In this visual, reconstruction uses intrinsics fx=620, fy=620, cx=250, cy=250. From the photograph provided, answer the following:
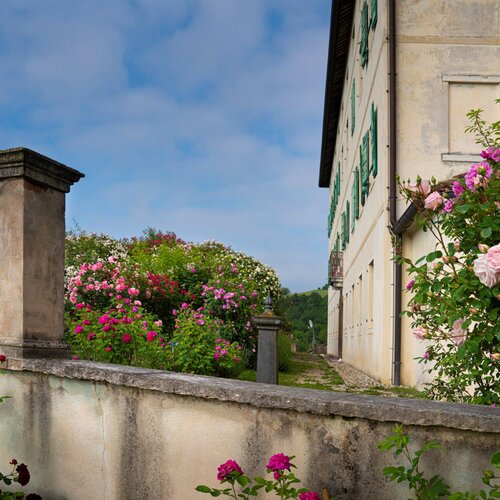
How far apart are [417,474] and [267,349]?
567 cm

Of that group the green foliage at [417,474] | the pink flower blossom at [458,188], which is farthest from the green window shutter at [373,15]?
the green foliage at [417,474]

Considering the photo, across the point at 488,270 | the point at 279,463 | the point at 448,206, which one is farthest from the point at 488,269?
the point at 279,463

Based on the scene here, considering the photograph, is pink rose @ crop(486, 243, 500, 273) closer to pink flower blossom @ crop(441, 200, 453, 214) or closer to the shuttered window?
pink flower blossom @ crop(441, 200, 453, 214)

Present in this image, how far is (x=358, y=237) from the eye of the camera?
1587 centimetres

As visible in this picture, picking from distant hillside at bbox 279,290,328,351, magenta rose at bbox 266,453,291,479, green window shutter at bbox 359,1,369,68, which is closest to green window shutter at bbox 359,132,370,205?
green window shutter at bbox 359,1,369,68

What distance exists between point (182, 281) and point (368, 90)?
5903mm

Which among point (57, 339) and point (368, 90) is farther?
point (368, 90)

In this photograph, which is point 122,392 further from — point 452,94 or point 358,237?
point 358,237

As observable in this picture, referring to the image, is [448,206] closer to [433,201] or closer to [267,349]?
[433,201]

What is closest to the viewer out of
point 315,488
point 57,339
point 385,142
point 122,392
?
point 315,488

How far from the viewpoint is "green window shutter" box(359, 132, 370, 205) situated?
13.3 m

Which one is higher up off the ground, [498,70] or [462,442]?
[498,70]

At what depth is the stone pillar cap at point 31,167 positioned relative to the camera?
11.3 ft

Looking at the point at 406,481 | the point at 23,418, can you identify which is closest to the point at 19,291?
the point at 23,418
